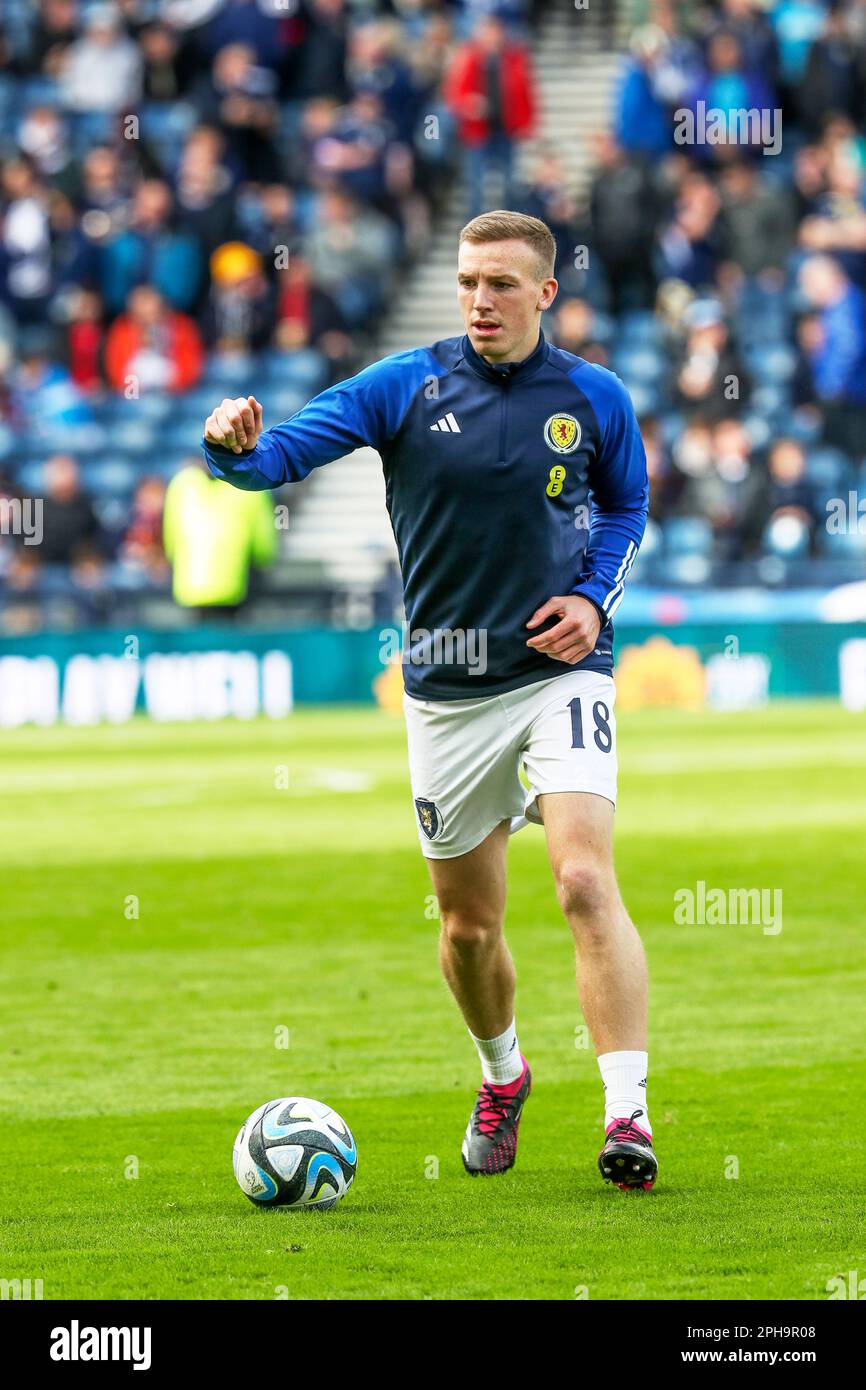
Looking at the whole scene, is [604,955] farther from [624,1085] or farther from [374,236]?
[374,236]

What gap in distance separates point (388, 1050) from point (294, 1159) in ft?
7.85

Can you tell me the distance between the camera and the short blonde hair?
6.63 metres

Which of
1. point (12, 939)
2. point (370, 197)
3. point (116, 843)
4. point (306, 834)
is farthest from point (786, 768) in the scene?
point (370, 197)

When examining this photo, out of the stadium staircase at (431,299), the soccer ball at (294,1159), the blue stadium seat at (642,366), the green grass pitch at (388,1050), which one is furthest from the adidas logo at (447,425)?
the blue stadium seat at (642,366)

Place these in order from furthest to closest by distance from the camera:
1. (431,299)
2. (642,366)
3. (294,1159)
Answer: (431,299)
(642,366)
(294,1159)

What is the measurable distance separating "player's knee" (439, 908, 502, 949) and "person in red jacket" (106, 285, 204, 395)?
2131 cm

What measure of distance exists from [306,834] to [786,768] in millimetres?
4277

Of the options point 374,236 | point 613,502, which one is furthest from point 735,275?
point 613,502

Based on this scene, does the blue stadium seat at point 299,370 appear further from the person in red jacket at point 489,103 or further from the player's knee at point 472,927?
the player's knee at point 472,927

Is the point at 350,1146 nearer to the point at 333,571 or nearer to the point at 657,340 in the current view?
the point at 333,571

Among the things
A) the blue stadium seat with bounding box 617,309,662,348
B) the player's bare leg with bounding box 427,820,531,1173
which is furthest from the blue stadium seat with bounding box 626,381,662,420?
the player's bare leg with bounding box 427,820,531,1173

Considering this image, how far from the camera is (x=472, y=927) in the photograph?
6844mm

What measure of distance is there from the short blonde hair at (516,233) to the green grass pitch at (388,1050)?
2465 mm

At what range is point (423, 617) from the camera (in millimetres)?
6844
